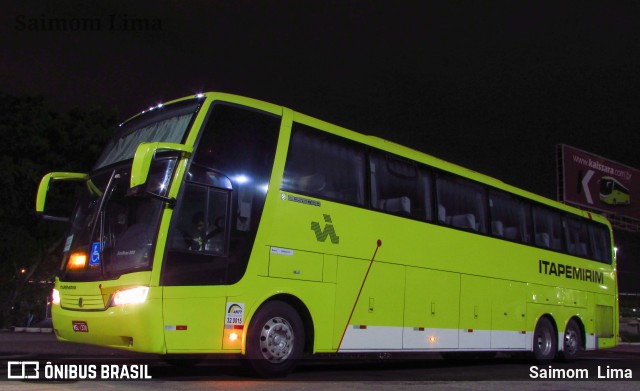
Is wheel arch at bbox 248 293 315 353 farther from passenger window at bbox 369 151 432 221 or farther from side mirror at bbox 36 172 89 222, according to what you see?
side mirror at bbox 36 172 89 222

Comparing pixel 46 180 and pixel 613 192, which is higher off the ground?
pixel 613 192

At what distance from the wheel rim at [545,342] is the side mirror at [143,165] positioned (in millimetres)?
10624

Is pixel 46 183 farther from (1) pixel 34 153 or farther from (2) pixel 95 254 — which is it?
(1) pixel 34 153

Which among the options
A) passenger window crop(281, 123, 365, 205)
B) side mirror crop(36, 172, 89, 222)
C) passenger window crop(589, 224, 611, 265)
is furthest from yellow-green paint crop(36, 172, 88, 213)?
passenger window crop(589, 224, 611, 265)

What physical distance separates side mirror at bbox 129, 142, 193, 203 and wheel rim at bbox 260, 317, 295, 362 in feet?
7.26

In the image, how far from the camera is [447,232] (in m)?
12.6

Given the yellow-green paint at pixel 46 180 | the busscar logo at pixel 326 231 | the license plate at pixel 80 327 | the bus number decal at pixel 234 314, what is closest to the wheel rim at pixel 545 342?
the busscar logo at pixel 326 231

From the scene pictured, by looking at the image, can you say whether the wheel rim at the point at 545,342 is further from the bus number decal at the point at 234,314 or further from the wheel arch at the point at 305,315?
the bus number decal at the point at 234,314

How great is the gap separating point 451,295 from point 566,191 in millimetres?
27561

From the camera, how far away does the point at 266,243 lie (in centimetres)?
909

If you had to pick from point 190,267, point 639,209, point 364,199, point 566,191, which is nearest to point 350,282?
point 364,199

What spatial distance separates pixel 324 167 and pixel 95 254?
138 inches

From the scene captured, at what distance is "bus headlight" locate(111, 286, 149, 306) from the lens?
7.93 m

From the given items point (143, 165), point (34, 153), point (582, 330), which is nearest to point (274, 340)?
point (143, 165)
